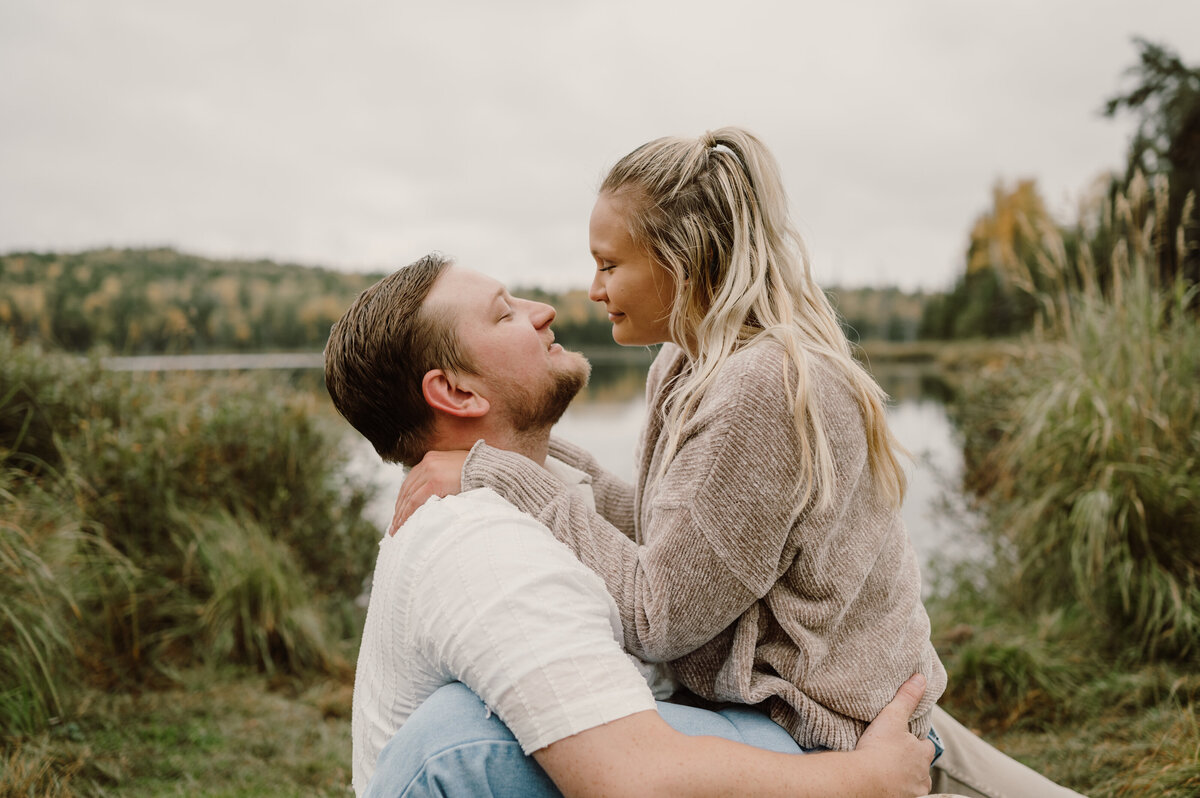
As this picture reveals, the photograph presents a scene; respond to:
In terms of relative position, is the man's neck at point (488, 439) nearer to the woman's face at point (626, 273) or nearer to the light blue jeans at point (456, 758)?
the woman's face at point (626, 273)

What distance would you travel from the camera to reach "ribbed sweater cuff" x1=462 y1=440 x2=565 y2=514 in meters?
1.79

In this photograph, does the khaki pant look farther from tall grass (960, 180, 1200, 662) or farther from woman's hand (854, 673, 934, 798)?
tall grass (960, 180, 1200, 662)

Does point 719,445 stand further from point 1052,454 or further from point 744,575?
point 1052,454

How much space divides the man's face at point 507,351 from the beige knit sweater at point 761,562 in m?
0.24

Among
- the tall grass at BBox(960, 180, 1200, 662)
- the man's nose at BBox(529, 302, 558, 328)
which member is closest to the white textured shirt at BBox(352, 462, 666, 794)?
the man's nose at BBox(529, 302, 558, 328)

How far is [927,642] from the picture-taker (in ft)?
6.54

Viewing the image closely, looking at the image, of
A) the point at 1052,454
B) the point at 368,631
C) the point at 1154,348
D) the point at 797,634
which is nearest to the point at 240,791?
the point at 368,631

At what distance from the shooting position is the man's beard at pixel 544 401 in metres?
2.13

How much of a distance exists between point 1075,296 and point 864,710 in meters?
4.36

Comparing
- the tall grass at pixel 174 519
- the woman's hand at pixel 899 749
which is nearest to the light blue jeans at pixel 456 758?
the woman's hand at pixel 899 749

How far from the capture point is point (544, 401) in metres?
2.16

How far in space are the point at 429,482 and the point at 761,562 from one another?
27.9 inches

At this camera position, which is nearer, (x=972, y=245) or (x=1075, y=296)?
(x=1075, y=296)

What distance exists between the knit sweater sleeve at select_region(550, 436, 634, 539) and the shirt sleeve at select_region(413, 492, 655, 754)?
0.84 metres
